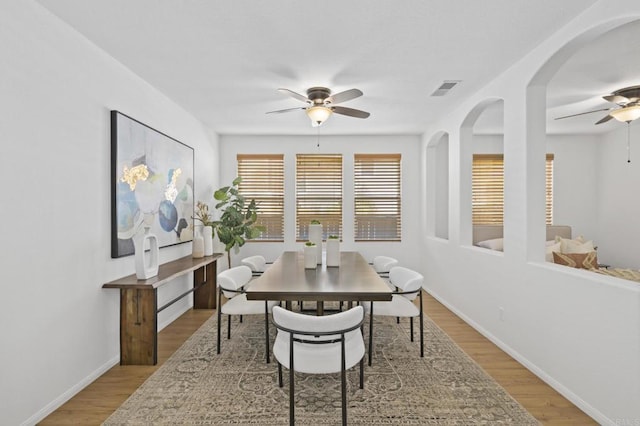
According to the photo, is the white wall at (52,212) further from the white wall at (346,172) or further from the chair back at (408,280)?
the white wall at (346,172)

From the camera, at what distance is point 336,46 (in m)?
2.70

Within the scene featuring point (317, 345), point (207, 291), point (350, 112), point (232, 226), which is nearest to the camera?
point (317, 345)

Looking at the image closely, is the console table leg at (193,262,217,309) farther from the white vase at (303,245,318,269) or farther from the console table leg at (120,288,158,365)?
the white vase at (303,245,318,269)

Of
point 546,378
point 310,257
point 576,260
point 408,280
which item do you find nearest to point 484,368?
point 546,378

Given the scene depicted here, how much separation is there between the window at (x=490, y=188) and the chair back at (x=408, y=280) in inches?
131

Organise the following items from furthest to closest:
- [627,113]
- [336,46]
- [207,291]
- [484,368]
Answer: [207,291], [627,113], [484,368], [336,46]

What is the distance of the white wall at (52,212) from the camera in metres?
1.97

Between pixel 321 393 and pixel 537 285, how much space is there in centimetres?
192

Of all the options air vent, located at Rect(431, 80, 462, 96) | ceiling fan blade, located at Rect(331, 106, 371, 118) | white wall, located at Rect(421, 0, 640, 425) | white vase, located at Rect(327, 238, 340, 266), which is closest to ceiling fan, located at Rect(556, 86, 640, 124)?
white wall, located at Rect(421, 0, 640, 425)

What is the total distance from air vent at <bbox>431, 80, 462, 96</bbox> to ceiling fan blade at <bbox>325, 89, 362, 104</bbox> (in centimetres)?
105

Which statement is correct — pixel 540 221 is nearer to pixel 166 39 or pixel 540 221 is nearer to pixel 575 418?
pixel 575 418

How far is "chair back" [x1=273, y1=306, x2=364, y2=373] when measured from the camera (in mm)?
1895

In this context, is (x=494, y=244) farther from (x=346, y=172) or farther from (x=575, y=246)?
(x=346, y=172)

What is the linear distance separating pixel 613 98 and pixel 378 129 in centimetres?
291
